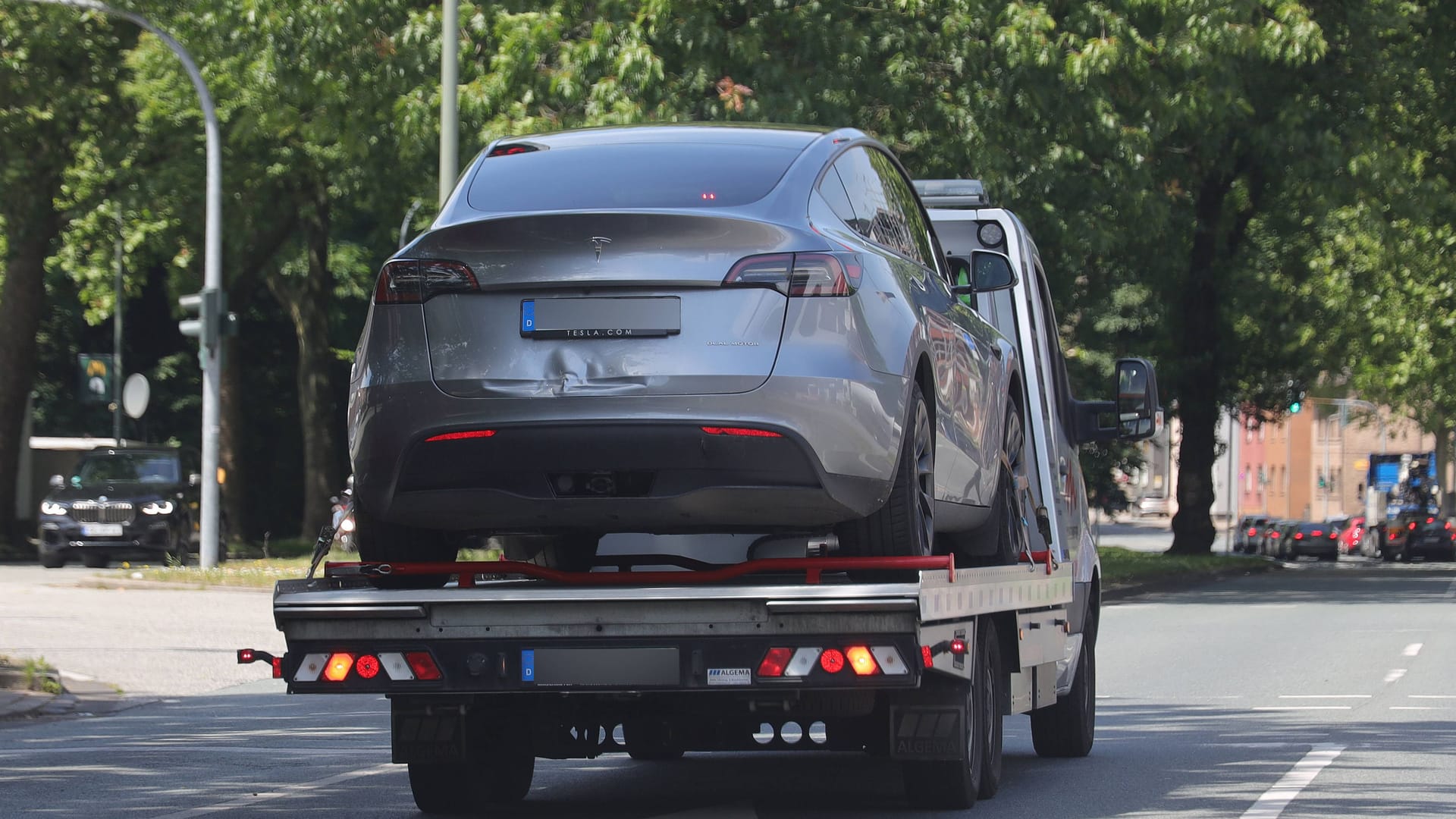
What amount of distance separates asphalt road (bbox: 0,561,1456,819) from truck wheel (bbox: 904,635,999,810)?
0.47 feet

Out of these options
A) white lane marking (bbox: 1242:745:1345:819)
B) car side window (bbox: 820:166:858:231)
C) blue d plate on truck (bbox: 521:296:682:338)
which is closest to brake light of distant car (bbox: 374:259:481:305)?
blue d plate on truck (bbox: 521:296:682:338)

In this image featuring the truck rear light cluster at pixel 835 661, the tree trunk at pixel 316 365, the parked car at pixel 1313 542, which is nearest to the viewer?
the truck rear light cluster at pixel 835 661

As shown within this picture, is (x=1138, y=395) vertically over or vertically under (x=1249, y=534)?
over

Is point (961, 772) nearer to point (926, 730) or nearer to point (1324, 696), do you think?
point (926, 730)

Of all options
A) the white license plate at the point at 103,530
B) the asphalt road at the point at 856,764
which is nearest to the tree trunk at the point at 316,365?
the white license plate at the point at 103,530

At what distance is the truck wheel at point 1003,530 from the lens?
878 cm

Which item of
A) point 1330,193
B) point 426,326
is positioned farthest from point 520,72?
point 426,326

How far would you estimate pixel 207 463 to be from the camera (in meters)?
26.9

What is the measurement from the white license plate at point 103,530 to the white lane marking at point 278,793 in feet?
72.7

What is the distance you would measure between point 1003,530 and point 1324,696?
6.32 m

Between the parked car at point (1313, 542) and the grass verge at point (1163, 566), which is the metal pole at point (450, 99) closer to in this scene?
the grass verge at point (1163, 566)

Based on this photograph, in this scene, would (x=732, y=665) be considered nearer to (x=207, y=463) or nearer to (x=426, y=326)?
(x=426, y=326)

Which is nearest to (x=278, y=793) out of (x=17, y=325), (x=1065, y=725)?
(x=1065, y=725)

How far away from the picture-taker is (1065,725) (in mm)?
10461
